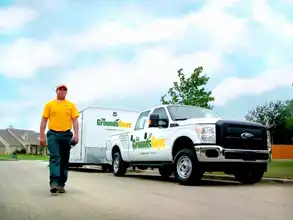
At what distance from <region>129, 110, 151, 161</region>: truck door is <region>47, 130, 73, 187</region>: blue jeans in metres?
4.99

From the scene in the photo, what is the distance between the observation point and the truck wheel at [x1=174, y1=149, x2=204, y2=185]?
11289mm

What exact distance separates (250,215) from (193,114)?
6.70m

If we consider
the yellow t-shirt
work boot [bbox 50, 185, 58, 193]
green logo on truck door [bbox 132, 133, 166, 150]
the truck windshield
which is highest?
the truck windshield

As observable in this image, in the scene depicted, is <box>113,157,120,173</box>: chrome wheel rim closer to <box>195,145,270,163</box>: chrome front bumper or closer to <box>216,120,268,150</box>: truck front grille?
<box>195,145,270,163</box>: chrome front bumper

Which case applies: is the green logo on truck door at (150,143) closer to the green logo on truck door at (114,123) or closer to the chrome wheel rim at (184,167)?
the chrome wheel rim at (184,167)

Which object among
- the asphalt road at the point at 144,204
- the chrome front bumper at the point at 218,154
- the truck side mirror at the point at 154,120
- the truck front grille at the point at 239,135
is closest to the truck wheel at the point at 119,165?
the truck side mirror at the point at 154,120

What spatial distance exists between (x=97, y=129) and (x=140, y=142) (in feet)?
22.1

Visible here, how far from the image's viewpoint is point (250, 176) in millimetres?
12539

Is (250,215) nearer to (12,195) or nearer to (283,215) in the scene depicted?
(283,215)

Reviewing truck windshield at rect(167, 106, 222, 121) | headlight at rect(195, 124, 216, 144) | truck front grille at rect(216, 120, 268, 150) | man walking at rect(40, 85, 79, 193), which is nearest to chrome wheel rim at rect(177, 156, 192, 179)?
headlight at rect(195, 124, 216, 144)

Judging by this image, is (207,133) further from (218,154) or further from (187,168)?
(187,168)

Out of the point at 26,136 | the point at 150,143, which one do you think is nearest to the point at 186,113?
the point at 150,143

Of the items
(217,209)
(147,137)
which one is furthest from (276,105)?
(217,209)

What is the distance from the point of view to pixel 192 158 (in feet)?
37.1
